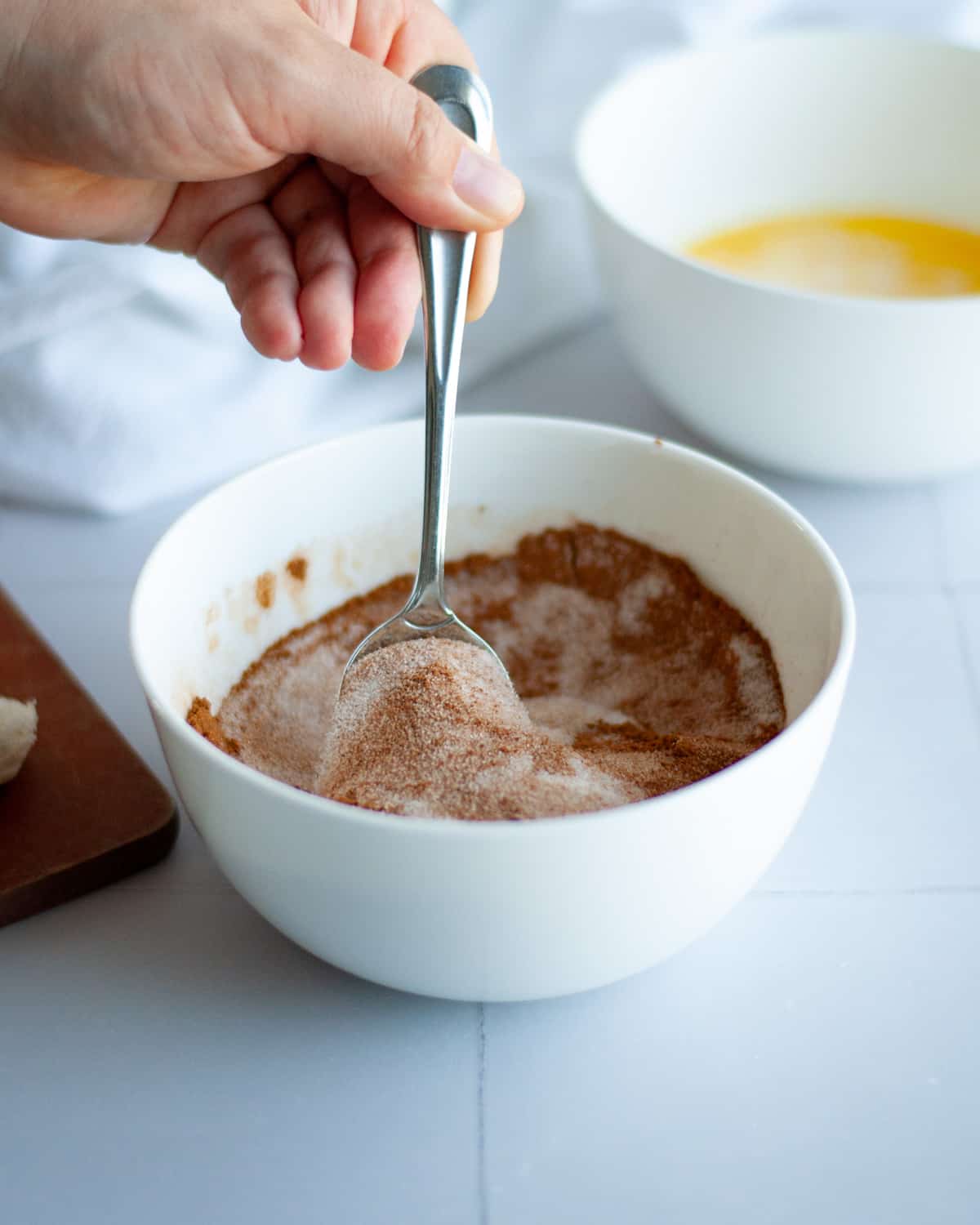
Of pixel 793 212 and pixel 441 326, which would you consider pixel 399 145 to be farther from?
pixel 793 212

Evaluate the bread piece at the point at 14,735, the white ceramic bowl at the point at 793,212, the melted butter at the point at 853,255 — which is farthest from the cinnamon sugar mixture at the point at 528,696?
the melted butter at the point at 853,255

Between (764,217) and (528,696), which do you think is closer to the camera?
(528,696)

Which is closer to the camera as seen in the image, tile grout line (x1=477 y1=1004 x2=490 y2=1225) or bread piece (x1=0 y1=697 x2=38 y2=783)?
tile grout line (x1=477 y1=1004 x2=490 y2=1225)

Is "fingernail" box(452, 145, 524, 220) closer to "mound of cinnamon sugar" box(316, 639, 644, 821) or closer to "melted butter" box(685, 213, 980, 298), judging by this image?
"mound of cinnamon sugar" box(316, 639, 644, 821)

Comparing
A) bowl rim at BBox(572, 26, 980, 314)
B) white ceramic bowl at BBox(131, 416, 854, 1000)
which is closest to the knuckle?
white ceramic bowl at BBox(131, 416, 854, 1000)

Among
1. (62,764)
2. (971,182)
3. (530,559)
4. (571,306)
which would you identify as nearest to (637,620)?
(530,559)

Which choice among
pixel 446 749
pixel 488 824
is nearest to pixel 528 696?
pixel 446 749
